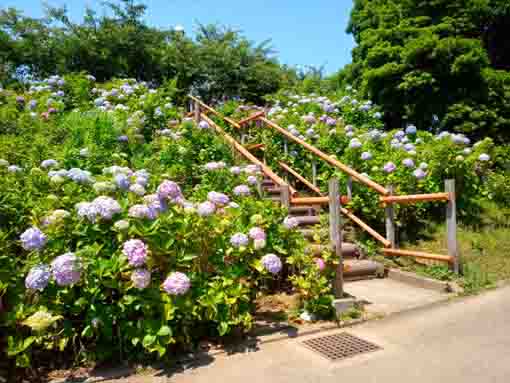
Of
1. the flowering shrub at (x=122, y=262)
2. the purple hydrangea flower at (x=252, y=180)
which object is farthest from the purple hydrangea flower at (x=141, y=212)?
the purple hydrangea flower at (x=252, y=180)

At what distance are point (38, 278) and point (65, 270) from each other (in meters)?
0.18

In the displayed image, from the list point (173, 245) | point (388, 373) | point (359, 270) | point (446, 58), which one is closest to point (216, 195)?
point (173, 245)

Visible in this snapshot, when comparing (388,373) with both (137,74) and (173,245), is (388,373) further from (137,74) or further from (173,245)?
(137,74)

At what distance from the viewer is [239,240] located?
3281mm

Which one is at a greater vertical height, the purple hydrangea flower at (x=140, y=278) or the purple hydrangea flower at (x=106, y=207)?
the purple hydrangea flower at (x=106, y=207)

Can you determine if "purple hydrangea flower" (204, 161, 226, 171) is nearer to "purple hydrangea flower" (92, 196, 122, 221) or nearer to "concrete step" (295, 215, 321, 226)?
"concrete step" (295, 215, 321, 226)

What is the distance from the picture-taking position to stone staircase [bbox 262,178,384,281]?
3.92 meters

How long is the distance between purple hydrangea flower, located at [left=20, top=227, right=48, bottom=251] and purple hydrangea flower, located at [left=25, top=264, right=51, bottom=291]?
147mm

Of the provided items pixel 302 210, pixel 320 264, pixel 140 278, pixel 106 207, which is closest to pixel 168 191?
pixel 106 207

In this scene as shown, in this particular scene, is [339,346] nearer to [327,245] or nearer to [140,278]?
[327,245]

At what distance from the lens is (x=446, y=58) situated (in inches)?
382

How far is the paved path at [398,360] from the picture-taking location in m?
2.72

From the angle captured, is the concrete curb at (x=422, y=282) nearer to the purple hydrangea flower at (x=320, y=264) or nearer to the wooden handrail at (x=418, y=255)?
the wooden handrail at (x=418, y=255)

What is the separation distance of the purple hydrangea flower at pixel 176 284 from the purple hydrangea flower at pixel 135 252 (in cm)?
22
